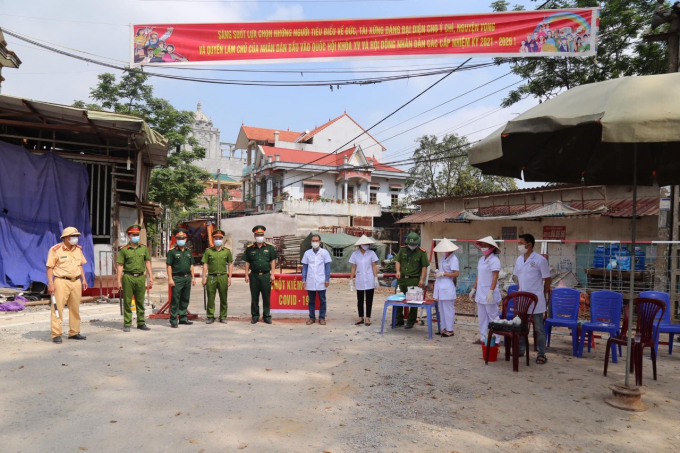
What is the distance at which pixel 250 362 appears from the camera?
6.32 m

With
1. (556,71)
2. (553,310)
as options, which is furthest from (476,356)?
(556,71)

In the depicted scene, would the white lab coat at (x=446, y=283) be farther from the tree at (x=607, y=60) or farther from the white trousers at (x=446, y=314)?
the tree at (x=607, y=60)

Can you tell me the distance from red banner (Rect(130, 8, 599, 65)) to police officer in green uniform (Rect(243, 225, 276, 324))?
11.5 feet

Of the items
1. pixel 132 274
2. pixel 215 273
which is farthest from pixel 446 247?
pixel 132 274

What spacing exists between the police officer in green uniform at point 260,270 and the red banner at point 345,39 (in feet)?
11.5

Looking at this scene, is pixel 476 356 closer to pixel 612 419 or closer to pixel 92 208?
pixel 612 419

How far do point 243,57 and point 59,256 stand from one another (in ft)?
15.3

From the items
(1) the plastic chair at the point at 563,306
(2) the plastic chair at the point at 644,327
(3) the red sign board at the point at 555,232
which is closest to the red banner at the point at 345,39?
(1) the plastic chair at the point at 563,306

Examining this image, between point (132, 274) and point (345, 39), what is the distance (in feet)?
19.1

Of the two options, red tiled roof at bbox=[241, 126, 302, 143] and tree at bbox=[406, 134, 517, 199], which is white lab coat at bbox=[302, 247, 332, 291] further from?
red tiled roof at bbox=[241, 126, 302, 143]

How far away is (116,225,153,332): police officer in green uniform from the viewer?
816cm

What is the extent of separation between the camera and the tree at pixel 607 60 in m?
13.7

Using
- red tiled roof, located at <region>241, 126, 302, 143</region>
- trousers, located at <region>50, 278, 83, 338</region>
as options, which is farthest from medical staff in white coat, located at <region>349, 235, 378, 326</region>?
red tiled roof, located at <region>241, 126, 302, 143</region>

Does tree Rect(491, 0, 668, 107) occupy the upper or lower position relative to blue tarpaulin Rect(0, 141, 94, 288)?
upper
